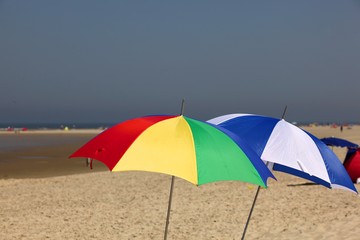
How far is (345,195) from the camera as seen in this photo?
11.4 metres

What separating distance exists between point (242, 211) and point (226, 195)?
1730 mm

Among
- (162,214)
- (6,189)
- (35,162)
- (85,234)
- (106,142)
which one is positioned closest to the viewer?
(106,142)

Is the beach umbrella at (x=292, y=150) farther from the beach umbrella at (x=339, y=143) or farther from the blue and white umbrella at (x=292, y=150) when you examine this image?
the beach umbrella at (x=339, y=143)

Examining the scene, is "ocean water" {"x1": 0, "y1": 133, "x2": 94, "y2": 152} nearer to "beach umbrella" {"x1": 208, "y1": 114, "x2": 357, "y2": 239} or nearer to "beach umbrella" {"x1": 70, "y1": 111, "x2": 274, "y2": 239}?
"beach umbrella" {"x1": 208, "y1": 114, "x2": 357, "y2": 239}

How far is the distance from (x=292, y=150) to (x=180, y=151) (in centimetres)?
138

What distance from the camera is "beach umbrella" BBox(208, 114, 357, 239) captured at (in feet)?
13.3

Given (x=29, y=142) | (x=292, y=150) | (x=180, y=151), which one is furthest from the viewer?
(x=29, y=142)

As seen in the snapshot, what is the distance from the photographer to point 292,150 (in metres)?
4.09

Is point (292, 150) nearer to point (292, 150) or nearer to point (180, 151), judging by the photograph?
point (292, 150)

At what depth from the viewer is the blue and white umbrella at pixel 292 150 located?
13.3 feet

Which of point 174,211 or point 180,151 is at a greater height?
point 180,151

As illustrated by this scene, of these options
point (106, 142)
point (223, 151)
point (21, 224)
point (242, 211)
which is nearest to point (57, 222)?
point (21, 224)

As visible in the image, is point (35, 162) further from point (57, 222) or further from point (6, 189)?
point (57, 222)

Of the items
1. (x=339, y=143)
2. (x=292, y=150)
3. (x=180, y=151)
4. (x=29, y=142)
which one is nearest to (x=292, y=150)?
(x=292, y=150)
